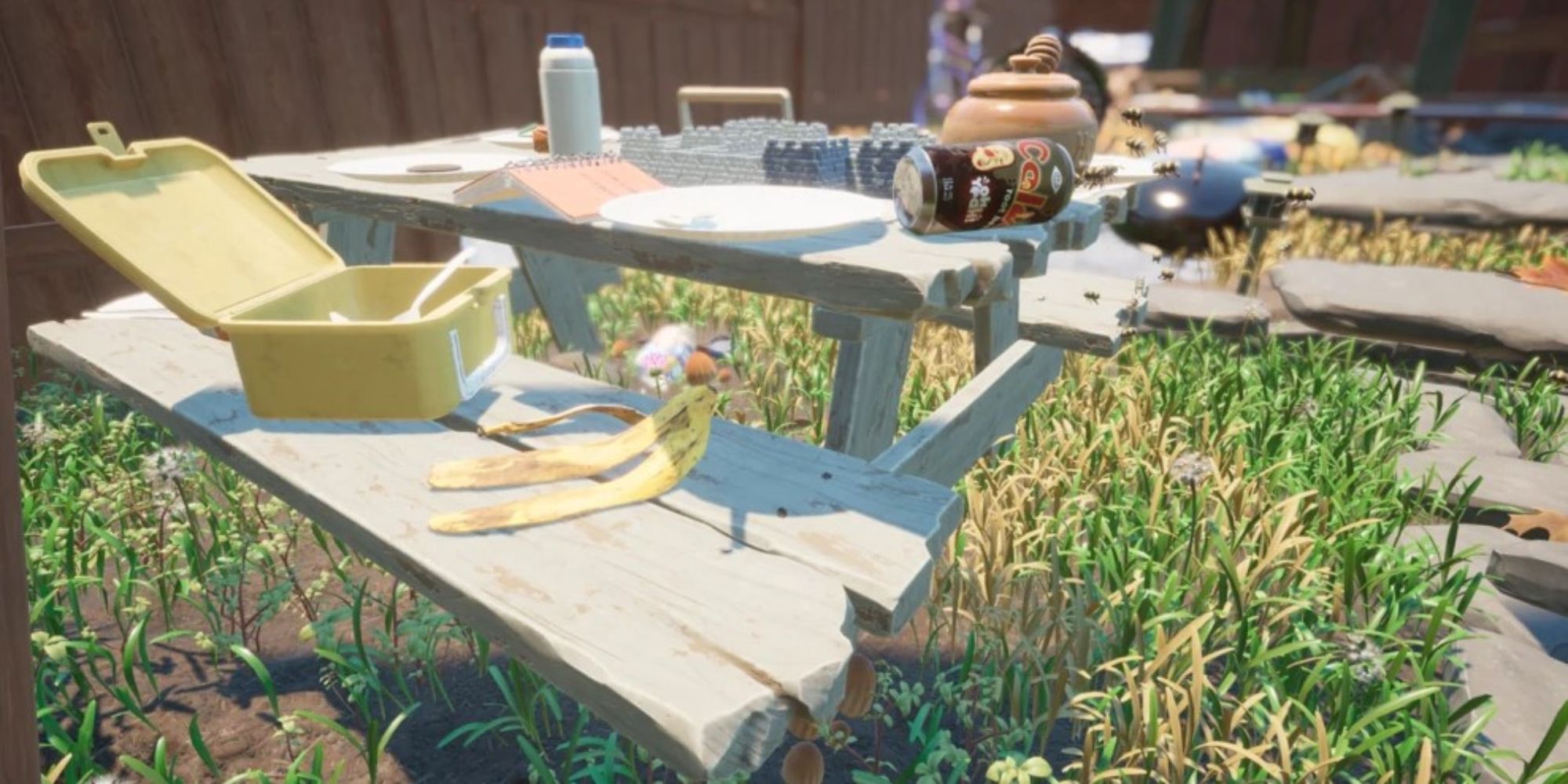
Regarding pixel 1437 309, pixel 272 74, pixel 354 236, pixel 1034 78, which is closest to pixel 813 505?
pixel 1034 78

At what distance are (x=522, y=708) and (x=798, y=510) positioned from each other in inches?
26.7

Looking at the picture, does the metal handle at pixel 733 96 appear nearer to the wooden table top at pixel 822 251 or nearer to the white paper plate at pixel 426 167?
the white paper plate at pixel 426 167

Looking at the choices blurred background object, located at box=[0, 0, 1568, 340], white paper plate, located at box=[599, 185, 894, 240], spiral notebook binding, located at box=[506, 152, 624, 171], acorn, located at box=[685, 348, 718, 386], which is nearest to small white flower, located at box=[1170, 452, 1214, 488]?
white paper plate, located at box=[599, 185, 894, 240]

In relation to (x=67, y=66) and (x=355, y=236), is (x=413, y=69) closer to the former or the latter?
(x=67, y=66)

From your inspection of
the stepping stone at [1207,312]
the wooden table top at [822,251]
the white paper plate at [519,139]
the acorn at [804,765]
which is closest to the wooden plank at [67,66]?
the white paper plate at [519,139]

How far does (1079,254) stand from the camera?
4.68 meters

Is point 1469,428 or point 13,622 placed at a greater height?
point 13,622

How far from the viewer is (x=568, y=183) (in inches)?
61.4

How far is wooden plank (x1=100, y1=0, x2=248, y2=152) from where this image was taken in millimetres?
3238

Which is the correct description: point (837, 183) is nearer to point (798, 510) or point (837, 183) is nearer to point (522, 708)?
point (798, 510)

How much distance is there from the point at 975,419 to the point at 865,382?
0.92 feet

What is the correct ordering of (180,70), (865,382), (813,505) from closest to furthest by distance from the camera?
(813,505) → (865,382) → (180,70)

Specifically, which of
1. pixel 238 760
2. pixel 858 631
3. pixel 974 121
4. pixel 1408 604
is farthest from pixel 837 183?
pixel 238 760

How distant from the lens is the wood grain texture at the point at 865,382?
1726mm
